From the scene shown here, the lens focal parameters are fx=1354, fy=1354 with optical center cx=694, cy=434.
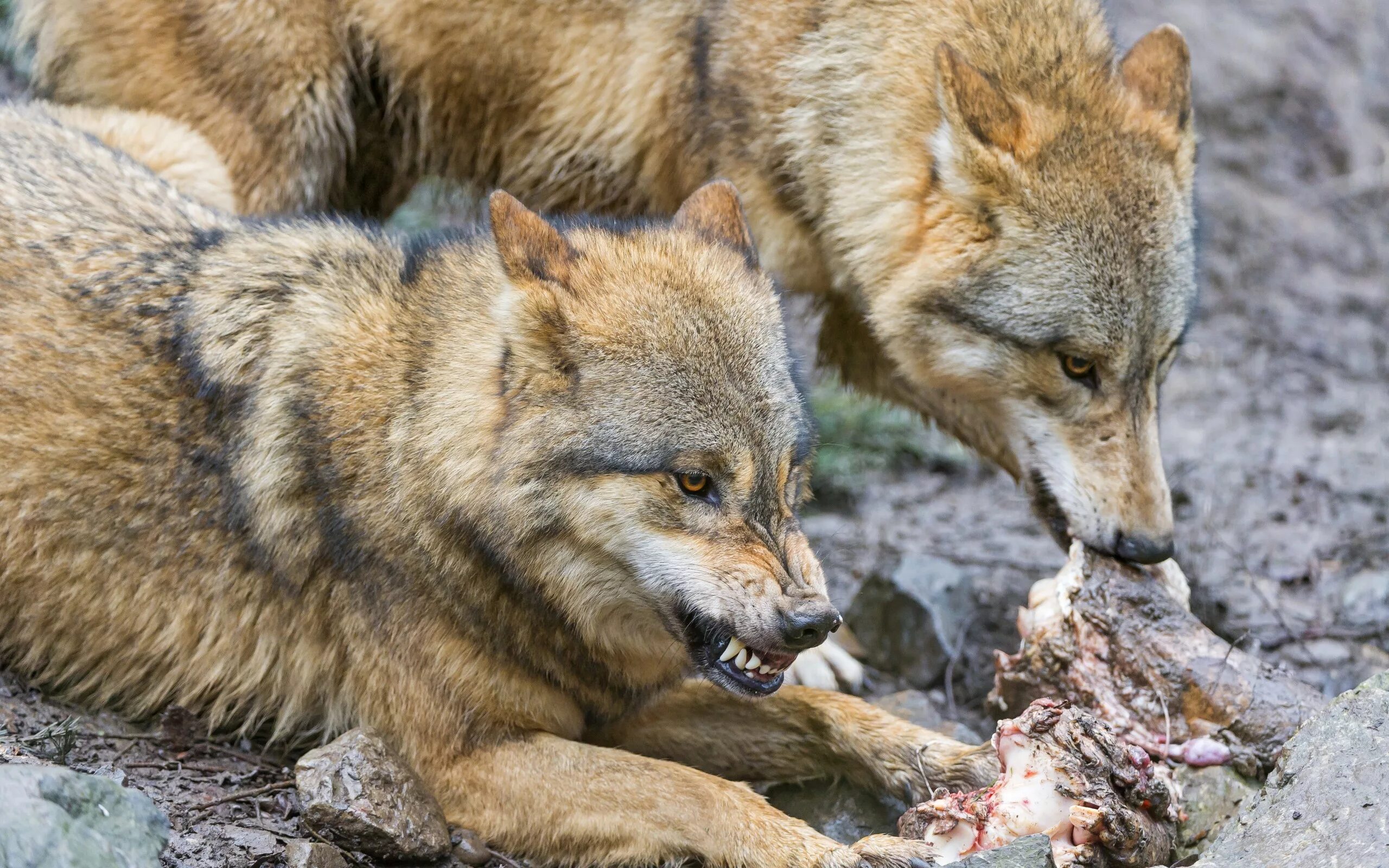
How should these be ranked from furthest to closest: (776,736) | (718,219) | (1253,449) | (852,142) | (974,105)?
(1253,449) < (852,142) < (974,105) < (776,736) < (718,219)

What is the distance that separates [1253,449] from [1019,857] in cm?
576

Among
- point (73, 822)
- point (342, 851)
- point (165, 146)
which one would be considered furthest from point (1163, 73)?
point (73, 822)

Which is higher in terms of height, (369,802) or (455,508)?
(455,508)

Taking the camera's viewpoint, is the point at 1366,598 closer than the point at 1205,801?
No

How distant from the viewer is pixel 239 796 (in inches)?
180

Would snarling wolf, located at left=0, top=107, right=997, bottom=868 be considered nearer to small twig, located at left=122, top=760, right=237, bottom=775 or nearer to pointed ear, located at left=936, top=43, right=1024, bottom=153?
small twig, located at left=122, top=760, right=237, bottom=775

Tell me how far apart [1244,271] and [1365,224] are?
1.57 metres

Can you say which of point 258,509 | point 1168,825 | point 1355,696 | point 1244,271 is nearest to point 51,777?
point 258,509

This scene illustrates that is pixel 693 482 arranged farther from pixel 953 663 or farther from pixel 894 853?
pixel 953 663

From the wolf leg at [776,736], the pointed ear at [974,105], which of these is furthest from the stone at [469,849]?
the pointed ear at [974,105]

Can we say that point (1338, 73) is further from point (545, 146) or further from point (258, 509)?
point (258, 509)

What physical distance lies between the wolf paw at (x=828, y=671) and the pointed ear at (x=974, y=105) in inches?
93.2

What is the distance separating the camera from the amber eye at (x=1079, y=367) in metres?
5.89

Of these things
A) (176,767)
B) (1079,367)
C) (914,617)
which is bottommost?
(914,617)
